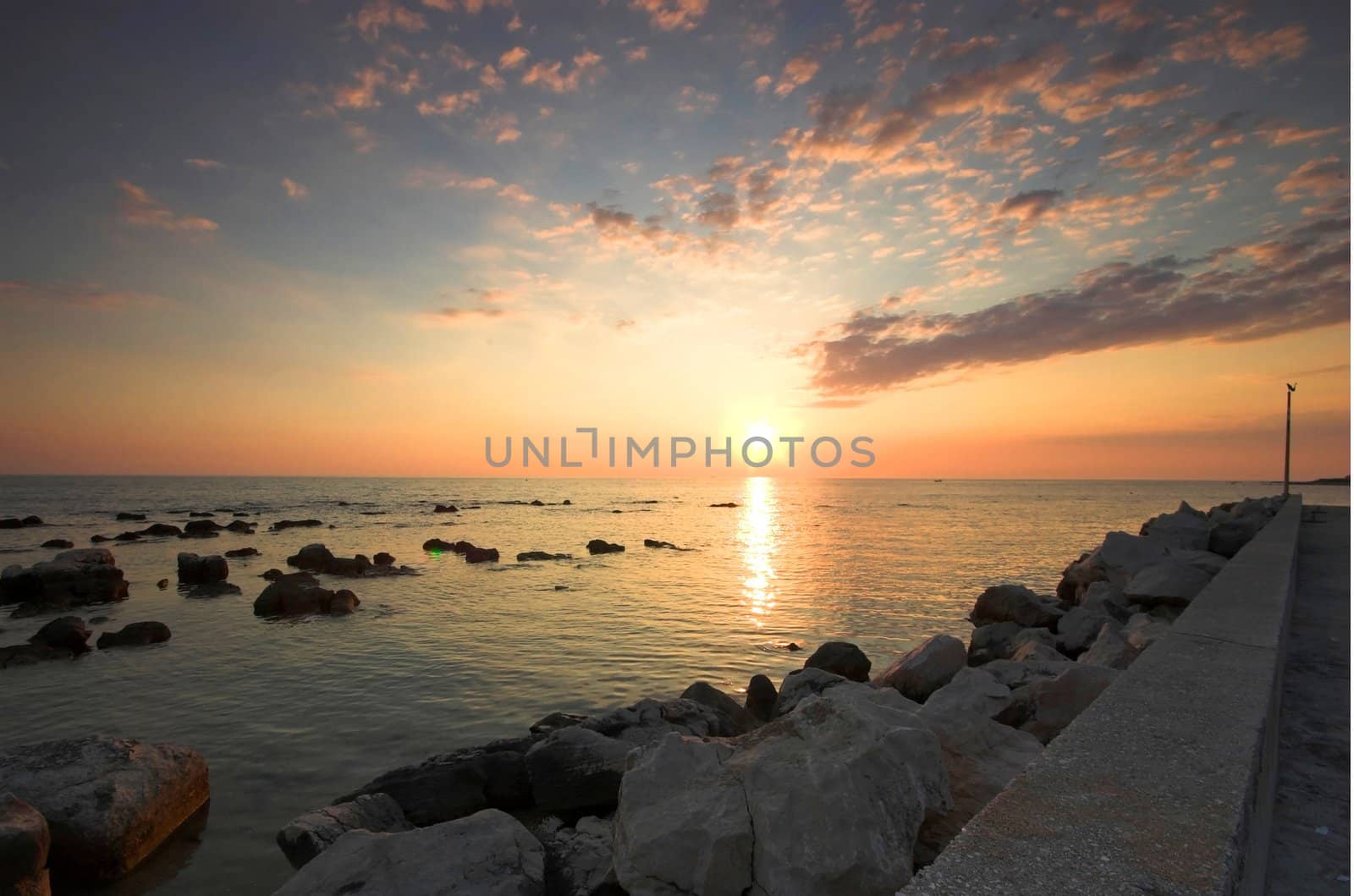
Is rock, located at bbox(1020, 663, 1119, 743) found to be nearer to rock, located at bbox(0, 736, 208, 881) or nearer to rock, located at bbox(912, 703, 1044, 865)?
rock, located at bbox(912, 703, 1044, 865)

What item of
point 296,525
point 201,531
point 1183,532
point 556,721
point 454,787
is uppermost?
point 1183,532

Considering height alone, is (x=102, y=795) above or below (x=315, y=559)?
above

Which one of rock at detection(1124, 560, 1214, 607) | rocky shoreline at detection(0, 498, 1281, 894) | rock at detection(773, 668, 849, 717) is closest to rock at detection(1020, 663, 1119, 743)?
rocky shoreline at detection(0, 498, 1281, 894)

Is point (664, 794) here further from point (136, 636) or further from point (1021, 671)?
point (136, 636)

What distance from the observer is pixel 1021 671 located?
7.90 m

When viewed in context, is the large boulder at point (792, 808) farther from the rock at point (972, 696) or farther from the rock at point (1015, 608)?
the rock at point (1015, 608)

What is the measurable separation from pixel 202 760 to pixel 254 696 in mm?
3971

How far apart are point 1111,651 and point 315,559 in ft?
85.6

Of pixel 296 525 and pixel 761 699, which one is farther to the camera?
pixel 296 525

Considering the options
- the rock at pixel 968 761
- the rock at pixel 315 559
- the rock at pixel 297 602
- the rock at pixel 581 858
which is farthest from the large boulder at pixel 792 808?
the rock at pixel 315 559

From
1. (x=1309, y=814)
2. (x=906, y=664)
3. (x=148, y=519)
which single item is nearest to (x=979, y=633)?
(x=906, y=664)

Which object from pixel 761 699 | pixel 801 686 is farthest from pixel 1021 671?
pixel 761 699

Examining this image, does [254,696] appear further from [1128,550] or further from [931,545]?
[931,545]

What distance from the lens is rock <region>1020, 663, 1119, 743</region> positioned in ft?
19.5
